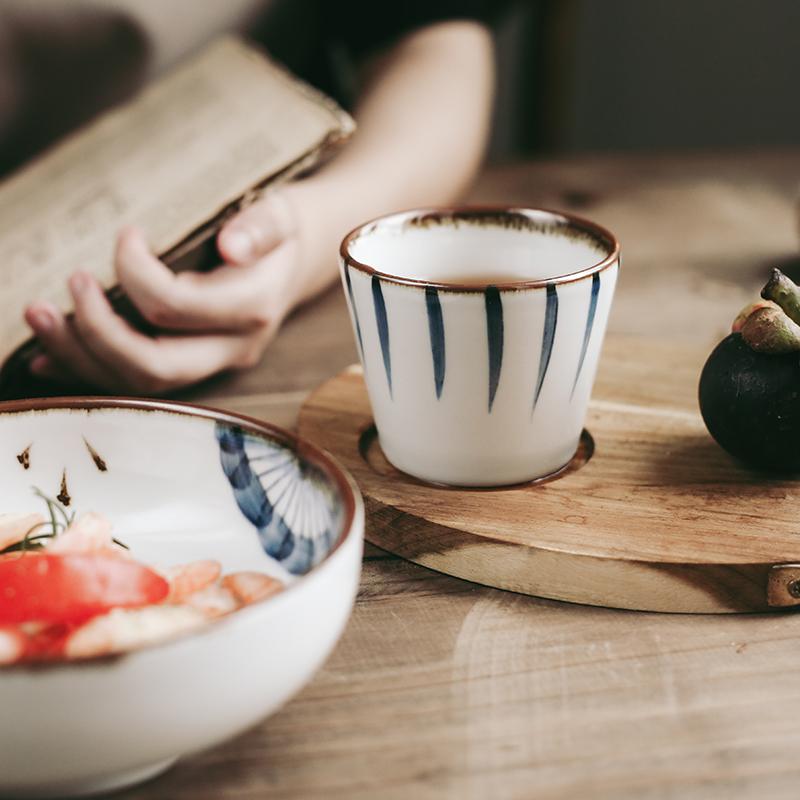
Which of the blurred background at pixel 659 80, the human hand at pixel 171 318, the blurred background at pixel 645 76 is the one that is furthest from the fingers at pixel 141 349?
the blurred background at pixel 659 80

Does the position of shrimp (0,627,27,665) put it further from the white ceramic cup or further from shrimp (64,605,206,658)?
the white ceramic cup

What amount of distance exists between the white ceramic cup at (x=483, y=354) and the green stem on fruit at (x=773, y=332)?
0.09m

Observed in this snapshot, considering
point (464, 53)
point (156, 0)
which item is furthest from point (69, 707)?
point (464, 53)

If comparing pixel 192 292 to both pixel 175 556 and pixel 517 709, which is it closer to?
pixel 175 556

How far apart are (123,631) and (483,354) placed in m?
0.29

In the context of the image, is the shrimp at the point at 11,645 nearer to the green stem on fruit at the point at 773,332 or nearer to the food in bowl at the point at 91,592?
the food in bowl at the point at 91,592

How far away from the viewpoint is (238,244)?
88 centimetres

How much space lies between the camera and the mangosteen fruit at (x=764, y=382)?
632 mm

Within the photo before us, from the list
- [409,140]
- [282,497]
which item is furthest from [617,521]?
[409,140]

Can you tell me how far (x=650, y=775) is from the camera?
439 millimetres

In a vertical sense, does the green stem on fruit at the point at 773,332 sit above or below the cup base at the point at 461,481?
above

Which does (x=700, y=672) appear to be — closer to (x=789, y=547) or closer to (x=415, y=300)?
(x=789, y=547)

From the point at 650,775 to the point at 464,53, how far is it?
1.22 m

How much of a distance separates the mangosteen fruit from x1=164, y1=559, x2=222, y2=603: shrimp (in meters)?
0.33
